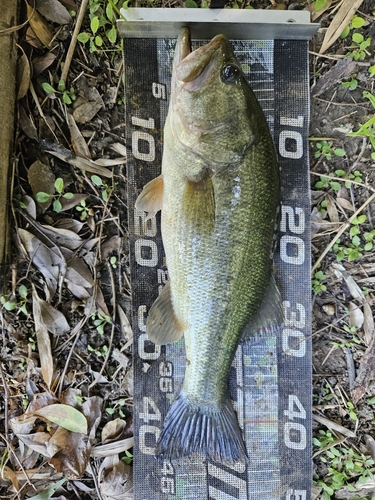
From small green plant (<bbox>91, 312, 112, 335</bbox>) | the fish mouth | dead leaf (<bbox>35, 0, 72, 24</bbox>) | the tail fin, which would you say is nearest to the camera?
the fish mouth

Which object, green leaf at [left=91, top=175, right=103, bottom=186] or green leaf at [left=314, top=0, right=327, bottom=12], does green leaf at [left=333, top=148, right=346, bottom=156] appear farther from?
green leaf at [left=91, top=175, right=103, bottom=186]

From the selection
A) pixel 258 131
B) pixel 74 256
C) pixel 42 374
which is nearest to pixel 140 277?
pixel 74 256

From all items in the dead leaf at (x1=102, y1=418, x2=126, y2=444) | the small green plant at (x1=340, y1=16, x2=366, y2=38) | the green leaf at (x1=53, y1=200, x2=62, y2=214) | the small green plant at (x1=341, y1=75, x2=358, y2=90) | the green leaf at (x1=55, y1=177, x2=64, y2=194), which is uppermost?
Result: the small green plant at (x1=340, y1=16, x2=366, y2=38)

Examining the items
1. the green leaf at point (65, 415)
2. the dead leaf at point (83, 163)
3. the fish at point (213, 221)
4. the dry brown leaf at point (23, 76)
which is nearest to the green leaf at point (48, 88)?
the dry brown leaf at point (23, 76)

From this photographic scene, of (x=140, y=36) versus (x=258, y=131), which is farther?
(x=140, y=36)

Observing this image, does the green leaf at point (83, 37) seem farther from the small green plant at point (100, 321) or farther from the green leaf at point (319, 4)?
the small green plant at point (100, 321)

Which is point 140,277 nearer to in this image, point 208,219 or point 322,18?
point 208,219

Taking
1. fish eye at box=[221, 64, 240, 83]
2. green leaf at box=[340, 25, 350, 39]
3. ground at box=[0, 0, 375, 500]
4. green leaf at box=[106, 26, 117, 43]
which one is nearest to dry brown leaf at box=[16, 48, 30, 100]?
ground at box=[0, 0, 375, 500]
